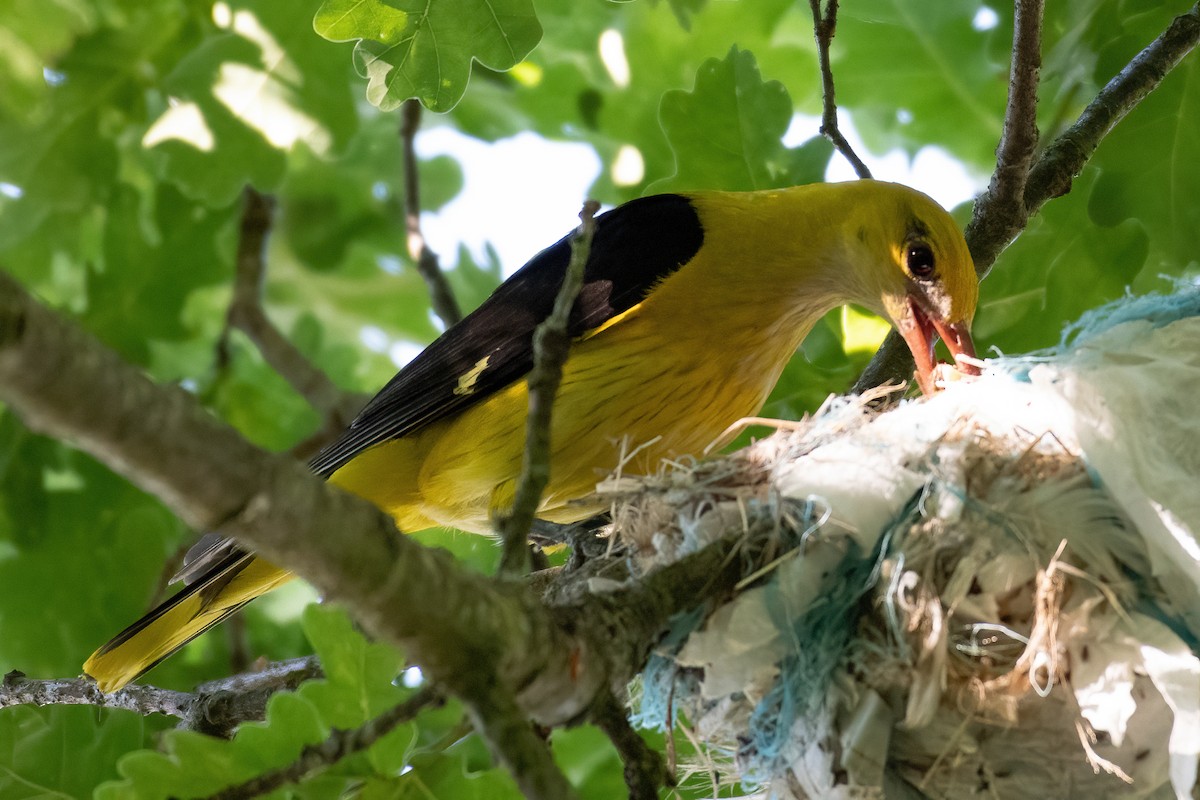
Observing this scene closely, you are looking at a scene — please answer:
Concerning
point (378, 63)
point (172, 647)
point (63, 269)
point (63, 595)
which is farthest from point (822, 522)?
point (63, 269)

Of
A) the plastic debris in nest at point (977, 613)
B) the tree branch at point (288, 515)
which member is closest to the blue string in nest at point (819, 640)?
the plastic debris in nest at point (977, 613)

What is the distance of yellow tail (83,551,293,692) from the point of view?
9.19 ft

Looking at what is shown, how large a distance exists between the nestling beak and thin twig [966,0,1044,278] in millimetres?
273

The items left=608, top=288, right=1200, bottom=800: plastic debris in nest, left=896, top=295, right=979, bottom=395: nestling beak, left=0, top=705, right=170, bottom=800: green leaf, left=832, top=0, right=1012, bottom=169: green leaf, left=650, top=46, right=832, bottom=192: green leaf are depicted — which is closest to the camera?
left=608, top=288, right=1200, bottom=800: plastic debris in nest

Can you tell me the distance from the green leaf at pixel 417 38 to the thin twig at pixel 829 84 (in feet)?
2.39

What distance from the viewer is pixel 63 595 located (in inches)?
141

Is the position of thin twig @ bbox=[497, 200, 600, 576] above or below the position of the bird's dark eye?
below

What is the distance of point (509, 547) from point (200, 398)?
3.18 meters

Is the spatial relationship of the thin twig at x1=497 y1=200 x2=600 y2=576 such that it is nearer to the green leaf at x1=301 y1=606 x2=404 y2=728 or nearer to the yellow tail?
the green leaf at x1=301 y1=606 x2=404 y2=728

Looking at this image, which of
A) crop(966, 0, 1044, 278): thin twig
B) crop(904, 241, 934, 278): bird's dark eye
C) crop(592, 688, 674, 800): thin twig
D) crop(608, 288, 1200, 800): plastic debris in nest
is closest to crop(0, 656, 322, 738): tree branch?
crop(608, 288, 1200, 800): plastic debris in nest

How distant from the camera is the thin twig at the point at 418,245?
387cm

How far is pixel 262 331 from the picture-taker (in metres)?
4.37

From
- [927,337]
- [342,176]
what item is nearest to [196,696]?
[927,337]

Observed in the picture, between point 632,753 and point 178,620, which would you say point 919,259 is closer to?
point 632,753
